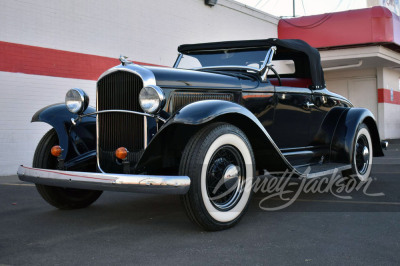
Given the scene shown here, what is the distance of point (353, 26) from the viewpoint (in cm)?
1545

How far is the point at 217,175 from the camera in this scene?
355 centimetres

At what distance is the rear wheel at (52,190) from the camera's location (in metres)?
4.19

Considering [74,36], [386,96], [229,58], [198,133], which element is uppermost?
[74,36]

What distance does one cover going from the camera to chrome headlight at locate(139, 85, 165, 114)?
3.51 m

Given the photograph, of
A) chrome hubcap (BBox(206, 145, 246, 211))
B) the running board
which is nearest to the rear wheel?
chrome hubcap (BBox(206, 145, 246, 211))

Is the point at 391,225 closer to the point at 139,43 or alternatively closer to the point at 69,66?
the point at 69,66

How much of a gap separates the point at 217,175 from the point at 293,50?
7.99 ft

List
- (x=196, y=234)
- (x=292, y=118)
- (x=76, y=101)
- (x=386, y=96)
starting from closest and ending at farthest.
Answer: (x=196, y=234), (x=76, y=101), (x=292, y=118), (x=386, y=96)

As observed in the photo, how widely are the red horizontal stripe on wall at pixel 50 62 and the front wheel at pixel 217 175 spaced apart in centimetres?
575

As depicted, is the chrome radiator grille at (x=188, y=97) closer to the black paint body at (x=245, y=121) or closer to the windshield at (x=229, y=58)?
the black paint body at (x=245, y=121)

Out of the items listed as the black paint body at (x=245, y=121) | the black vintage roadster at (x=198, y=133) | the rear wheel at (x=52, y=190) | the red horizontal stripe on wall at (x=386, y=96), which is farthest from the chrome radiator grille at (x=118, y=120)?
the red horizontal stripe on wall at (x=386, y=96)

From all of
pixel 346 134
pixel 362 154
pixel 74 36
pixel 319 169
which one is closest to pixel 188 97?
pixel 319 169

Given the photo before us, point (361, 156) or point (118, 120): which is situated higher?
point (118, 120)

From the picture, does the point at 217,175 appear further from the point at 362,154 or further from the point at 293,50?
the point at 362,154
